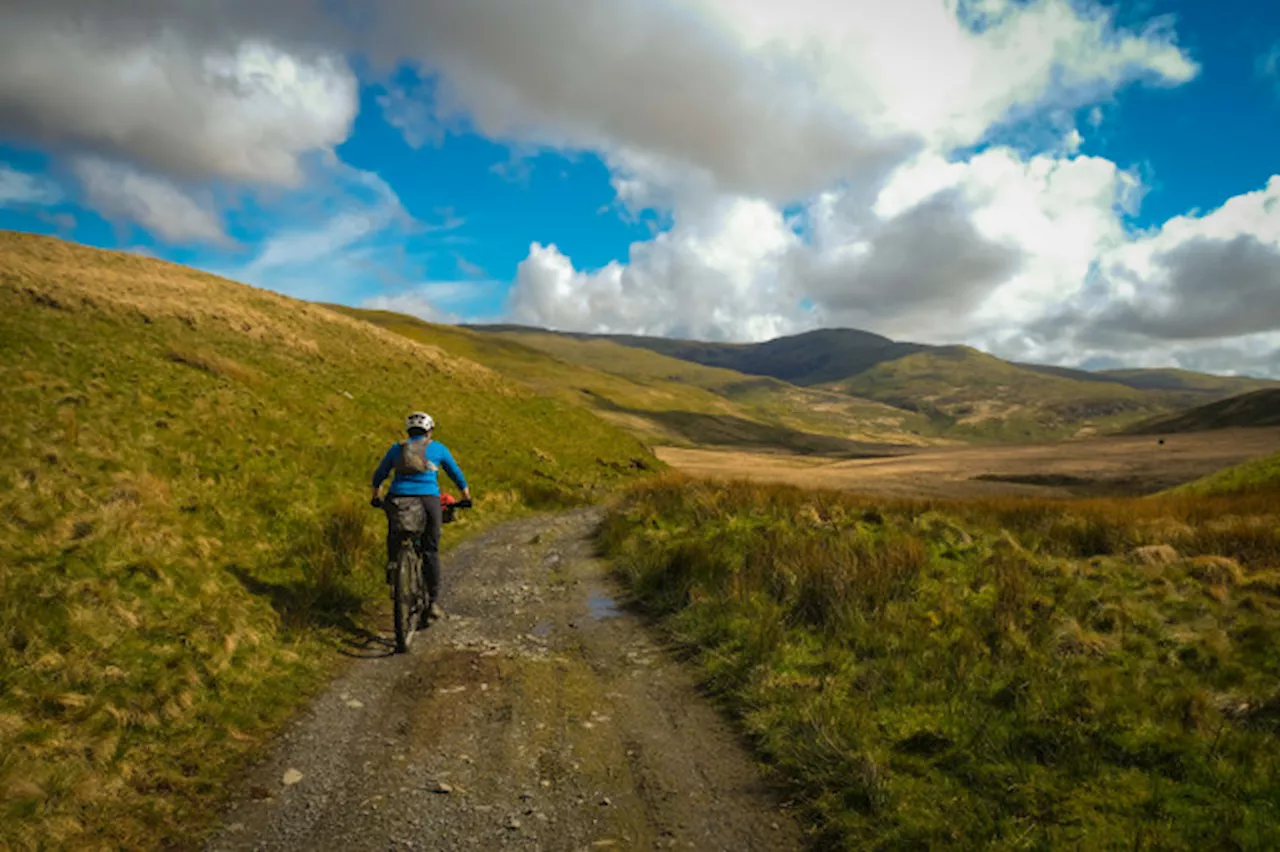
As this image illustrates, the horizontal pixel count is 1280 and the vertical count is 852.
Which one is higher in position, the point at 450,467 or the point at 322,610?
the point at 450,467

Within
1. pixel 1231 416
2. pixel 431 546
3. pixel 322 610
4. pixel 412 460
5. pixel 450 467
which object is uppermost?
pixel 1231 416

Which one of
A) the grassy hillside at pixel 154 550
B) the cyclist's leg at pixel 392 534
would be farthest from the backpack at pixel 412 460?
the grassy hillside at pixel 154 550

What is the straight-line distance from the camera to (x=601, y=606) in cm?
1199

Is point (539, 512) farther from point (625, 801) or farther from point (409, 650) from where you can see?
point (625, 801)

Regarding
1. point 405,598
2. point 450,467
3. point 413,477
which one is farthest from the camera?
point 450,467

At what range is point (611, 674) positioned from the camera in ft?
28.0

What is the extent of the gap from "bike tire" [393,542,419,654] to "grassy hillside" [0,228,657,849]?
0.97 metres

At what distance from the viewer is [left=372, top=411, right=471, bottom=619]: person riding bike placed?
32.1ft

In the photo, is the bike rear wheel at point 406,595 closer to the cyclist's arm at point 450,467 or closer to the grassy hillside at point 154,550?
the grassy hillside at point 154,550

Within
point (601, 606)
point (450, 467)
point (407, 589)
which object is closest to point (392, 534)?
point (407, 589)

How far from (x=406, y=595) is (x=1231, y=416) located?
465 ft

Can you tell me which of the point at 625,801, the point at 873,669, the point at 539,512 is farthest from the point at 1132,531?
the point at 539,512

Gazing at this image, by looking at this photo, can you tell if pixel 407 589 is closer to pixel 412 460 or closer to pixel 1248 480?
pixel 412 460

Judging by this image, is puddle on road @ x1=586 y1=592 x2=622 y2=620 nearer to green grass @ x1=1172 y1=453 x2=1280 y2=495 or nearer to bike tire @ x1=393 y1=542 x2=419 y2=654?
bike tire @ x1=393 y1=542 x2=419 y2=654
